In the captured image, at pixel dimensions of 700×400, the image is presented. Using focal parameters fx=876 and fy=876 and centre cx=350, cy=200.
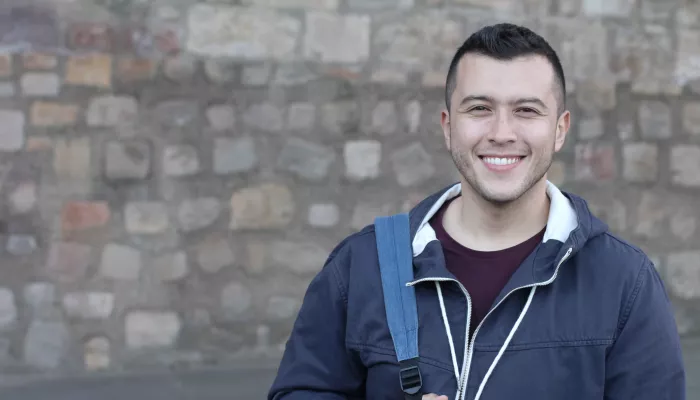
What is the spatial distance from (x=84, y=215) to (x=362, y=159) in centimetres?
154

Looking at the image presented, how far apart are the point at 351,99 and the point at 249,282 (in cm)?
116

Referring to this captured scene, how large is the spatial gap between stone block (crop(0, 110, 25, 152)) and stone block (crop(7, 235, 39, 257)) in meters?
0.45

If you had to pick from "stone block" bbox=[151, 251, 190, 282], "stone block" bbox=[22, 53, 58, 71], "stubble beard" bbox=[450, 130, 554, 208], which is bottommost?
"stone block" bbox=[151, 251, 190, 282]

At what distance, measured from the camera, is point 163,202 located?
4.66 meters

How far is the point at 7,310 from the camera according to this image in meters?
4.50

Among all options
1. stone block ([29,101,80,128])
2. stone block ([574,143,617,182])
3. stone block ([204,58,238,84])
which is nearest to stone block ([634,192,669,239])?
stone block ([574,143,617,182])


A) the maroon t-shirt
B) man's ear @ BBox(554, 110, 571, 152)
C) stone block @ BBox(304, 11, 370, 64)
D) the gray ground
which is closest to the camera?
the maroon t-shirt

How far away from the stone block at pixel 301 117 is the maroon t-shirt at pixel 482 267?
291cm

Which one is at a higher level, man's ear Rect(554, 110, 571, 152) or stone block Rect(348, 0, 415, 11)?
stone block Rect(348, 0, 415, 11)

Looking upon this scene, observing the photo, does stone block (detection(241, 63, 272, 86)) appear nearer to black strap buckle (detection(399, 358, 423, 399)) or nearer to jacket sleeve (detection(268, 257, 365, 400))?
jacket sleeve (detection(268, 257, 365, 400))

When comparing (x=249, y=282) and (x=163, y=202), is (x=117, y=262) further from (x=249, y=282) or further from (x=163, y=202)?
(x=249, y=282)

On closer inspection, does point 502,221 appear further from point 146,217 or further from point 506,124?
point 146,217

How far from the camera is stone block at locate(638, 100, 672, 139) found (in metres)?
5.44

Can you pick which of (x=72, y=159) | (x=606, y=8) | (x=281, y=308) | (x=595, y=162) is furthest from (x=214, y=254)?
(x=606, y=8)
